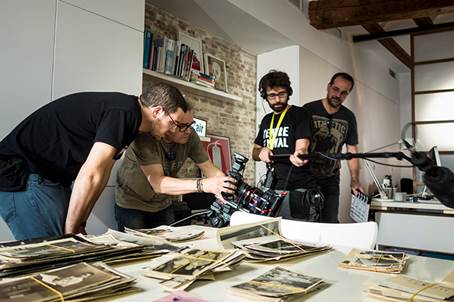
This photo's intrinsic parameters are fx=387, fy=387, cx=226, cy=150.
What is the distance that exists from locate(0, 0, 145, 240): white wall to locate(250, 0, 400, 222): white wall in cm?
142

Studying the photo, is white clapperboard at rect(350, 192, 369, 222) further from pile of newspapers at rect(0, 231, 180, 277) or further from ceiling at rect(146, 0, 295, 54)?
ceiling at rect(146, 0, 295, 54)

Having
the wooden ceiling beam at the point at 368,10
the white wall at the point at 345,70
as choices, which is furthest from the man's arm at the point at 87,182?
the wooden ceiling beam at the point at 368,10

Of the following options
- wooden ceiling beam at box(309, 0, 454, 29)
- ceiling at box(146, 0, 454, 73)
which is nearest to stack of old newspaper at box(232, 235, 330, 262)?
ceiling at box(146, 0, 454, 73)

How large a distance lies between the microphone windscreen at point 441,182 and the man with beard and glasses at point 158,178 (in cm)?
100

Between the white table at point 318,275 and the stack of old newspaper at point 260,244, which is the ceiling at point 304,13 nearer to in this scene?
the stack of old newspaper at point 260,244

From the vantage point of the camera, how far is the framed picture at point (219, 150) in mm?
4117

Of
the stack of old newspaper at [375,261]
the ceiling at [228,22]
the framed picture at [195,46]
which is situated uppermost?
the ceiling at [228,22]

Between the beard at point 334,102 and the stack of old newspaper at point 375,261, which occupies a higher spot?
the beard at point 334,102

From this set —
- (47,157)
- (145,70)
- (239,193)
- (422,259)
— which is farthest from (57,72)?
(422,259)

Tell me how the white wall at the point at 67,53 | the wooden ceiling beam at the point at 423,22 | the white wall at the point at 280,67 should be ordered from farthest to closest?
1. the wooden ceiling beam at the point at 423,22
2. the white wall at the point at 280,67
3. the white wall at the point at 67,53

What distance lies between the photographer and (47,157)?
5.21 feet

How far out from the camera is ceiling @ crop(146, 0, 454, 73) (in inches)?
148

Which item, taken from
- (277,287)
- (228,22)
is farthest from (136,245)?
(228,22)

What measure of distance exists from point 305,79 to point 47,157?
3.78m
